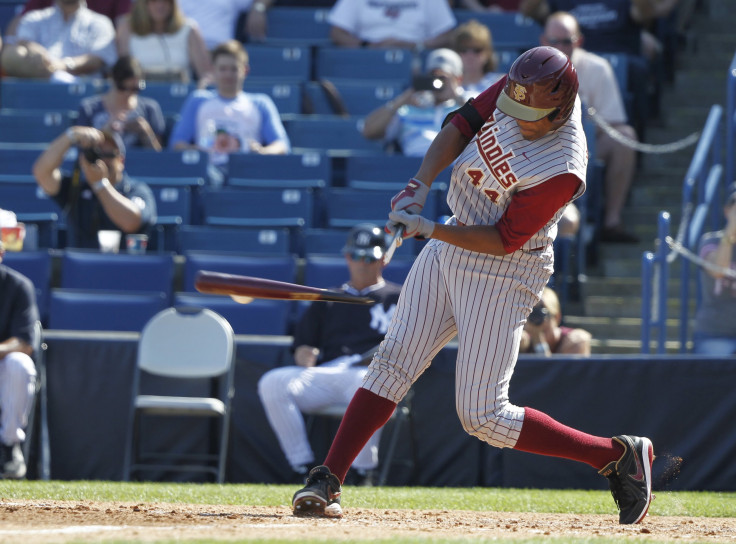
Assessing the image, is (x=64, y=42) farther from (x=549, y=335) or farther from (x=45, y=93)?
(x=549, y=335)

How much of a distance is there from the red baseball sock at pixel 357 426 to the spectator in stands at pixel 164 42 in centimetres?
656

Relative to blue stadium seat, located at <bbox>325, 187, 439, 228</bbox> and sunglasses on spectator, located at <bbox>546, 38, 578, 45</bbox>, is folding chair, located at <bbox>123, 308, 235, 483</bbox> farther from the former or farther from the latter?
sunglasses on spectator, located at <bbox>546, 38, 578, 45</bbox>

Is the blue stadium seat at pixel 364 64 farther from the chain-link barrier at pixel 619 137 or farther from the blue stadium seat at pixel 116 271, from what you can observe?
the blue stadium seat at pixel 116 271

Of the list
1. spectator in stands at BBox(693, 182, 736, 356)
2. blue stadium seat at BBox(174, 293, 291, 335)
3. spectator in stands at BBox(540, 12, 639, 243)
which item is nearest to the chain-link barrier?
spectator in stands at BBox(540, 12, 639, 243)

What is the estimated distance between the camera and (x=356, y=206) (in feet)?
28.8

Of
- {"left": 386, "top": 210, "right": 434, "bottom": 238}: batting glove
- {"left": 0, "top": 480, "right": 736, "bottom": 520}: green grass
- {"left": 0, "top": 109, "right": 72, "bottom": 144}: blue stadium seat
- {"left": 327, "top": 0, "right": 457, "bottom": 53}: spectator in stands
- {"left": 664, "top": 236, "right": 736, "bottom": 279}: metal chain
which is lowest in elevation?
{"left": 0, "top": 480, "right": 736, "bottom": 520}: green grass

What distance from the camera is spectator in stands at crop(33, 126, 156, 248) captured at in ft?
26.8

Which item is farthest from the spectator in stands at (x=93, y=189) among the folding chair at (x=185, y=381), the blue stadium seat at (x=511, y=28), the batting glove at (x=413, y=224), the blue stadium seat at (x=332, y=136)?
the batting glove at (x=413, y=224)

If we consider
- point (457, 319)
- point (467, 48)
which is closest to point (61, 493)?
point (457, 319)

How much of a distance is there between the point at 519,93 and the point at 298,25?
794 cm

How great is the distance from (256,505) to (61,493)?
1.02 m

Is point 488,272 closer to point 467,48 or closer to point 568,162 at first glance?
point 568,162

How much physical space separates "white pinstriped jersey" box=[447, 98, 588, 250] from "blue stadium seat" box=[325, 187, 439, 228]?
421 cm

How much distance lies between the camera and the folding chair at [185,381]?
22.9 feet
